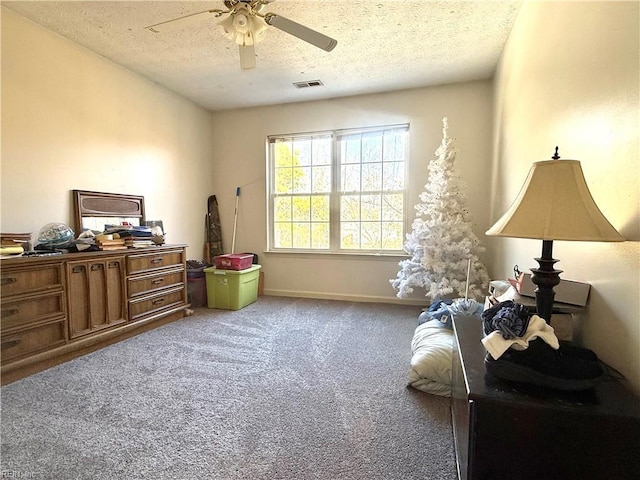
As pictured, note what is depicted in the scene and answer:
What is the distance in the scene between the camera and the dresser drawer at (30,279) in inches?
82.0

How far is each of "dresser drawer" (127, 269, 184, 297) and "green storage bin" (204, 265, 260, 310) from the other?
45cm

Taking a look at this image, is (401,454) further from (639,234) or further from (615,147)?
(615,147)

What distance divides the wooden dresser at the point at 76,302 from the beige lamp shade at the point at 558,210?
2.89m

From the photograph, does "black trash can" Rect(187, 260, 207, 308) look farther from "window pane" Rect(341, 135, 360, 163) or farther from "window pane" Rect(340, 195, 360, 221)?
"window pane" Rect(341, 135, 360, 163)

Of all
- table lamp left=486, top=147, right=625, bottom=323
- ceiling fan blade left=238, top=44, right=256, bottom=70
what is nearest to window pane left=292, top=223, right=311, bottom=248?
ceiling fan blade left=238, top=44, right=256, bottom=70

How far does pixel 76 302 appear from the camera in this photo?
251 centimetres

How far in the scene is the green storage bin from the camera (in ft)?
12.8

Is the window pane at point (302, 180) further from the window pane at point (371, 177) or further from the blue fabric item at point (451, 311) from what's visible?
the blue fabric item at point (451, 311)

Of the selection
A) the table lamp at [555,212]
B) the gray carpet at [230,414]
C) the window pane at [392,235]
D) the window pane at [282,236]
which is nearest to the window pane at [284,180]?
the window pane at [282,236]

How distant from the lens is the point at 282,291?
470 centimetres

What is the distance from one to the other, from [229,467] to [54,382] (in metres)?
1.57

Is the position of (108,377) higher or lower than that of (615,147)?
lower

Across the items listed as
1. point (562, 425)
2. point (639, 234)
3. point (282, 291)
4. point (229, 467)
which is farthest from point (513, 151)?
point (282, 291)

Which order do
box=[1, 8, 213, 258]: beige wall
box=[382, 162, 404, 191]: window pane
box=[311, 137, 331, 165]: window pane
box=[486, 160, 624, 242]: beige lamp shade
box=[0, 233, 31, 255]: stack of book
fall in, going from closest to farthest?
box=[486, 160, 624, 242]: beige lamp shade, box=[0, 233, 31, 255]: stack of book, box=[1, 8, 213, 258]: beige wall, box=[382, 162, 404, 191]: window pane, box=[311, 137, 331, 165]: window pane
